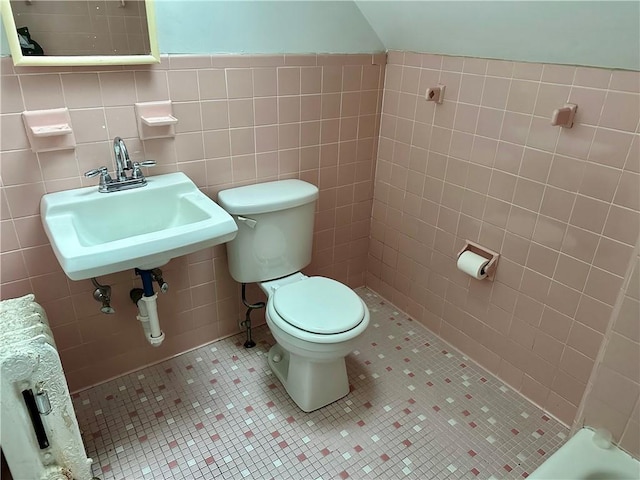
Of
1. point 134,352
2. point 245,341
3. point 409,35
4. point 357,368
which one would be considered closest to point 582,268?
point 357,368

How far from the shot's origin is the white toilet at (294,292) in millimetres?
1598

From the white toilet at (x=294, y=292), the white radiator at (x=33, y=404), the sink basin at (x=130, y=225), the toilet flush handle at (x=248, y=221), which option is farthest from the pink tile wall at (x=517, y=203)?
the white radiator at (x=33, y=404)

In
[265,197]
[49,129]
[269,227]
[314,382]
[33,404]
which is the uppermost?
[49,129]

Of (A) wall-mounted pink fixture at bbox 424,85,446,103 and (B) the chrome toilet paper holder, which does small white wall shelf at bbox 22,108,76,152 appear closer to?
(A) wall-mounted pink fixture at bbox 424,85,446,103

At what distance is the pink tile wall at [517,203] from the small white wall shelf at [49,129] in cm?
134

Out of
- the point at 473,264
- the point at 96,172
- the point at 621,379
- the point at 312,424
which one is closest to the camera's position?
the point at 621,379

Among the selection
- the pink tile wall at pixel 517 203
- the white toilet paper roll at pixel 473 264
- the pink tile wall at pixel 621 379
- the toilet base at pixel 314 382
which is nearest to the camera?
the pink tile wall at pixel 621 379

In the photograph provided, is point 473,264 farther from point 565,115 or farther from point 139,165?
point 139,165

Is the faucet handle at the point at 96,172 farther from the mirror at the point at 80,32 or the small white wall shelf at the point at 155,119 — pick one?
the mirror at the point at 80,32

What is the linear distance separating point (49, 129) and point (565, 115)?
163 centimetres

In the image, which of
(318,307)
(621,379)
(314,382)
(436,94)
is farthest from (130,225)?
(621,379)

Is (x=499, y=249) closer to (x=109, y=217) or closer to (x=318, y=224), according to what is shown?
(x=318, y=224)

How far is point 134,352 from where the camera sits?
75.5 inches

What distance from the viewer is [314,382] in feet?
5.66
